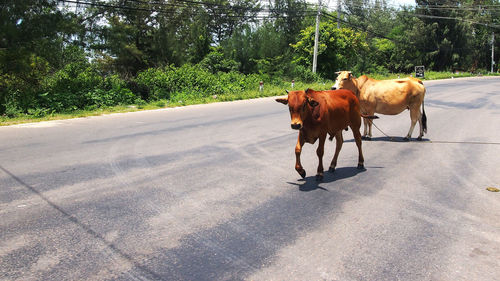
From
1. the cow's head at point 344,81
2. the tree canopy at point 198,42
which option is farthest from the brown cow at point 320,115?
the tree canopy at point 198,42

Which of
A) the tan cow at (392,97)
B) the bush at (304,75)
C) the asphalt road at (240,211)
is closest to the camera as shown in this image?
the asphalt road at (240,211)

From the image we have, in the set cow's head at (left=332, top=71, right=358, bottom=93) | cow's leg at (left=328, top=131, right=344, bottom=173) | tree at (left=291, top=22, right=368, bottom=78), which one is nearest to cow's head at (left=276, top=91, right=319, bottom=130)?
cow's leg at (left=328, top=131, right=344, bottom=173)

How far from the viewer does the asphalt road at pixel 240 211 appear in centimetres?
368

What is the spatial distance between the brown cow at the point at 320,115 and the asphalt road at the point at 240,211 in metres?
0.61

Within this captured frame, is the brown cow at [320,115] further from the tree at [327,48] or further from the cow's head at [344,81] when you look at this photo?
the tree at [327,48]

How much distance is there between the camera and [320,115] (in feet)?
20.5

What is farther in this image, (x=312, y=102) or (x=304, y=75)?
(x=304, y=75)

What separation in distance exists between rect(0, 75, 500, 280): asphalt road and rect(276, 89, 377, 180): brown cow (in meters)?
0.61

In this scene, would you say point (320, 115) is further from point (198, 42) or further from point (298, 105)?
point (198, 42)

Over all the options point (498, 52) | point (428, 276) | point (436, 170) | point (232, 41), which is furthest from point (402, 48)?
point (428, 276)

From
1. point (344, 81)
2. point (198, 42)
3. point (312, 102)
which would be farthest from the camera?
point (198, 42)

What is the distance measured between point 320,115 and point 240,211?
7.01 feet

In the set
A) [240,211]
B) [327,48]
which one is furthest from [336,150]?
[327,48]

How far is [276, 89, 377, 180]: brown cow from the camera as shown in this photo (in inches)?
226
